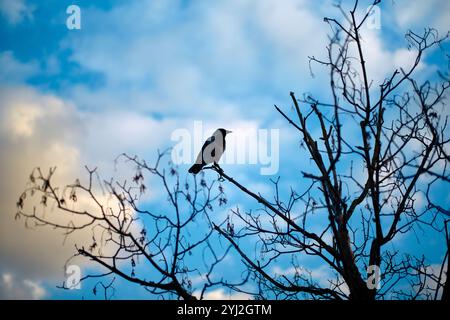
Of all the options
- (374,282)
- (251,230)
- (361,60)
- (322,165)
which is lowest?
(374,282)

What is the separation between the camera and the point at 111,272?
288cm

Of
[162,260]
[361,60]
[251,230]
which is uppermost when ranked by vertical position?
[361,60]
